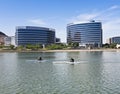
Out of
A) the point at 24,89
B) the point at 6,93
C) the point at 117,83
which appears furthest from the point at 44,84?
the point at 117,83

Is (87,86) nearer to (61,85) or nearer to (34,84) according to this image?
(61,85)

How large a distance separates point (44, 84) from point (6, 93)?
24.6ft

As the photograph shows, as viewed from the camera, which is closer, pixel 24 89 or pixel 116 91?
pixel 116 91

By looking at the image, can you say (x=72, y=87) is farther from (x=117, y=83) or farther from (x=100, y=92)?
(x=117, y=83)

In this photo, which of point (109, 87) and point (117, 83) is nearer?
point (109, 87)

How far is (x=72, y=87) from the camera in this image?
119ft

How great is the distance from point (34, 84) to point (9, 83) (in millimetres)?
4132

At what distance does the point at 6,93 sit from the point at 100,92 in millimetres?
11771

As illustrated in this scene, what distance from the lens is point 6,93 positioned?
108ft

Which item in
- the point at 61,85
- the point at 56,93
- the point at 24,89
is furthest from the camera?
the point at 61,85

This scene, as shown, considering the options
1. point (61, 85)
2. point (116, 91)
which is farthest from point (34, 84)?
point (116, 91)

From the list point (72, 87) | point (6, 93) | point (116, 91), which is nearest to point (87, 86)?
point (72, 87)

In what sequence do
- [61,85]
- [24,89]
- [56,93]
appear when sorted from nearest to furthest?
[56,93] < [24,89] < [61,85]

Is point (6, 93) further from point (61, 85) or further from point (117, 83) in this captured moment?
point (117, 83)
